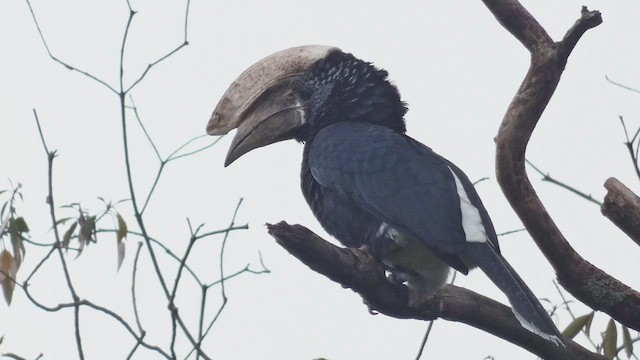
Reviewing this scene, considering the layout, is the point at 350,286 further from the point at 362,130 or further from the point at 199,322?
the point at 362,130

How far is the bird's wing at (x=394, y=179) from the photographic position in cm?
403

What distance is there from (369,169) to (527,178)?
27.8 inches

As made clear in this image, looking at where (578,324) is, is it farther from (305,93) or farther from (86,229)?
(86,229)

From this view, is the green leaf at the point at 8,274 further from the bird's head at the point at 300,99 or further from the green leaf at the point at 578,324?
the green leaf at the point at 578,324

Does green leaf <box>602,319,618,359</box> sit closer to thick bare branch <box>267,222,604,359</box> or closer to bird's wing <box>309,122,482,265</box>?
thick bare branch <box>267,222,604,359</box>

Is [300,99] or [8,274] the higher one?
[300,99]

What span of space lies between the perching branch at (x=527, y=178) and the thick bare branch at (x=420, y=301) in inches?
9.5

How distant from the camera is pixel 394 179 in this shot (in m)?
4.33


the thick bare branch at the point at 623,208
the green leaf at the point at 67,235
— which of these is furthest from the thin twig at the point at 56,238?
the thick bare branch at the point at 623,208

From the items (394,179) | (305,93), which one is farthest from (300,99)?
(394,179)

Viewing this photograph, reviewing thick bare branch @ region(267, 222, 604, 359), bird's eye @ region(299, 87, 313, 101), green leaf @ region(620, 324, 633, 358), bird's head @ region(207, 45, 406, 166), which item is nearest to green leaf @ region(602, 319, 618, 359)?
green leaf @ region(620, 324, 633, 358)

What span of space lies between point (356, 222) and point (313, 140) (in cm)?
63

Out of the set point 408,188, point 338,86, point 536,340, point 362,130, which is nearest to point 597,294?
point 536,340

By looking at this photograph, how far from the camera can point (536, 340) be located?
153 inches
